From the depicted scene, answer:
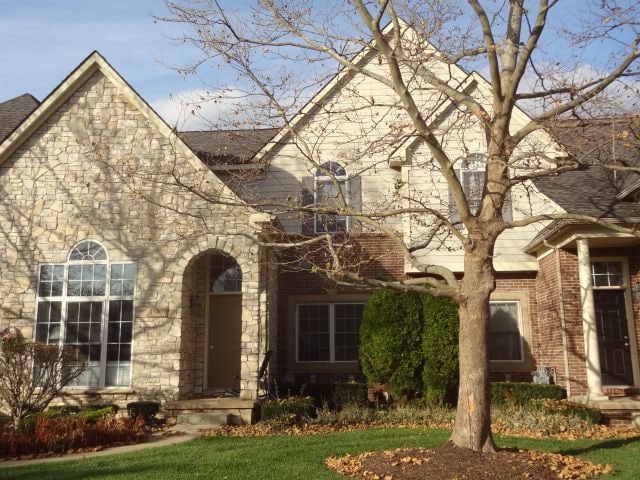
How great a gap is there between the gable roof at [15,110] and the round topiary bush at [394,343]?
11051mm

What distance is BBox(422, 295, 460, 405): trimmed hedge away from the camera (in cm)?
1285

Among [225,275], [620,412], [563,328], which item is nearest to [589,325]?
[563,328]

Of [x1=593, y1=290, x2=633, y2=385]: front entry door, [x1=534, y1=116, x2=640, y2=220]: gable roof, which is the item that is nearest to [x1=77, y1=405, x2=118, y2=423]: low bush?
[x1=534, y1=116, x2=640, y2=220]: gable roof

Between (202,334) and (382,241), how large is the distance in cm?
507

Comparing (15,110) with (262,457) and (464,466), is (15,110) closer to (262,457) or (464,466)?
(262,457)

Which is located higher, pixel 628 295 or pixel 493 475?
pixel 628 295

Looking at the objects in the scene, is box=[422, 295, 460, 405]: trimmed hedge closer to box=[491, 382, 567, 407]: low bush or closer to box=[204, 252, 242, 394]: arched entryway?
box=[491, 382, 567, 407]: low bush

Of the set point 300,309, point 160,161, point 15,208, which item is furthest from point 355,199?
point 15,208

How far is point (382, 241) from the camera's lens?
1609cm

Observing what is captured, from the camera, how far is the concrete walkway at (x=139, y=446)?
894 centimetres

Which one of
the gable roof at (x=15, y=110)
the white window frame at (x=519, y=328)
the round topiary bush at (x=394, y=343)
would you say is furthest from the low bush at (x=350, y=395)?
the gable roof at (x=15, y=110)

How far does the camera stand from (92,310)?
13219 millimetres

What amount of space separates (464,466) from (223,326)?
27.5ft

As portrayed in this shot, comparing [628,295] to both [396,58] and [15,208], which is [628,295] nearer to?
[396,58]
